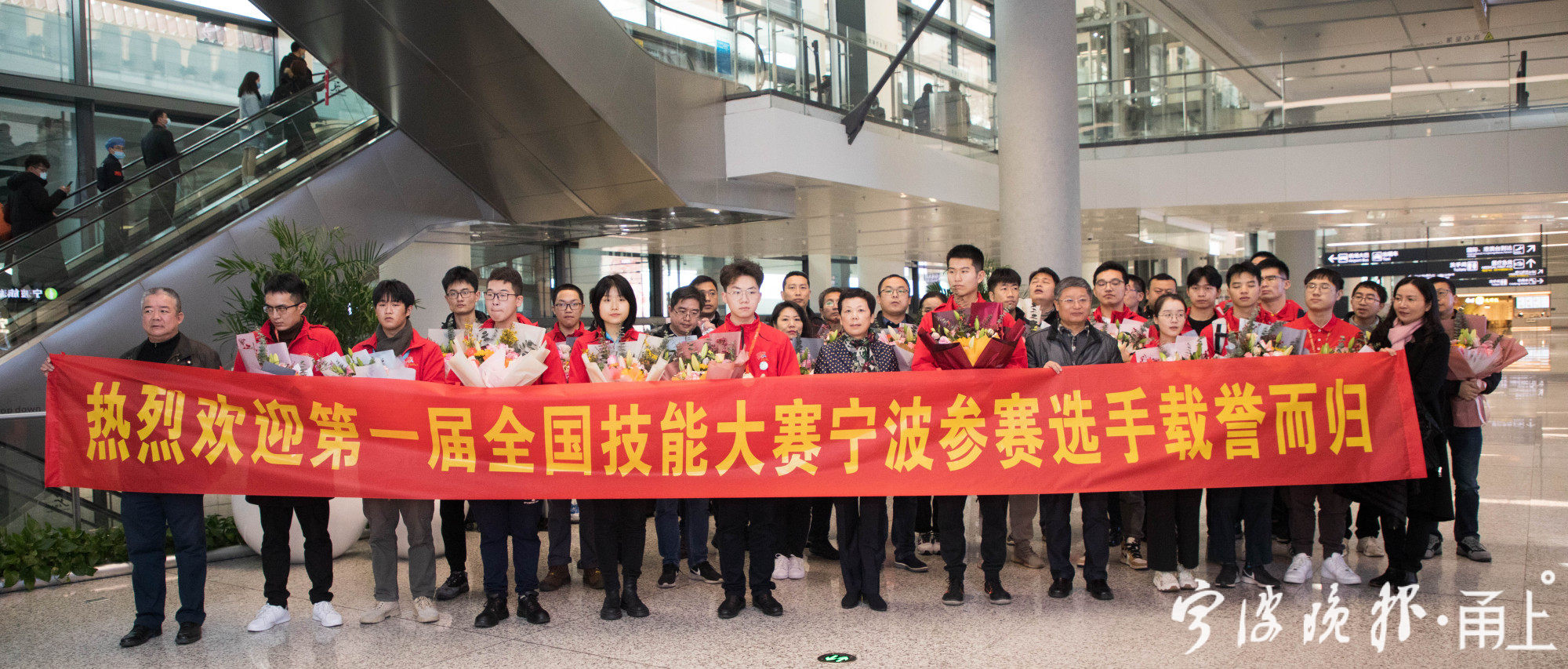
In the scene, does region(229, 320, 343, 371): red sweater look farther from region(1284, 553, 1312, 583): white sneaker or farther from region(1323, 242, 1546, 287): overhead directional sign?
region(1323, 242, 1546, 287): overhead directional sign

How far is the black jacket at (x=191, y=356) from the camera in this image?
4.30 metres

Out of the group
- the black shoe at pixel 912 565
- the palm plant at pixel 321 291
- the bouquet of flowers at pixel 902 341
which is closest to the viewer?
the bouquet of flowers at pixel 902 341

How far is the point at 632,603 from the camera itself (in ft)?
13.8

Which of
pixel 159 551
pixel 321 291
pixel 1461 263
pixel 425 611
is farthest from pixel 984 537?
pixel 1461 263

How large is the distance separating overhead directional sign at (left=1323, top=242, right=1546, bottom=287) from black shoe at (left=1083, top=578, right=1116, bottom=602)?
22257mm

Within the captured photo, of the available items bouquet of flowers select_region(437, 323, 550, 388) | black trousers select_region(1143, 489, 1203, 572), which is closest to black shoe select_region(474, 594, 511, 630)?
bouquet of flowers select_region(437, 323, 550, 388)

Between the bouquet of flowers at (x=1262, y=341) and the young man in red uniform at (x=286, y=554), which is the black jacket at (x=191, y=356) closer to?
the young man in red uniform at (x=286, y=554)

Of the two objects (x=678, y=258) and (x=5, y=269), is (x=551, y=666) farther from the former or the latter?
(x=678, y=258)

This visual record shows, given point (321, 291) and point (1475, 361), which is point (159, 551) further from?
point (1475, 361)

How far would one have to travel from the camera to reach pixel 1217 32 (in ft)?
48.5

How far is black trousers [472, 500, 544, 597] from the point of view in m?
4.18

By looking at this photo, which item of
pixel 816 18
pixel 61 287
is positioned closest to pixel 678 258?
pixel 816 18

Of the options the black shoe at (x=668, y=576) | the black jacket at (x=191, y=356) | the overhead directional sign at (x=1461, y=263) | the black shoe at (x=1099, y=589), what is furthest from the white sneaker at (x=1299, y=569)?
the overhead directional sign at (x=1461, y=263)

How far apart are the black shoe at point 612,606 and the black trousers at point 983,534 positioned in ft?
4.61
